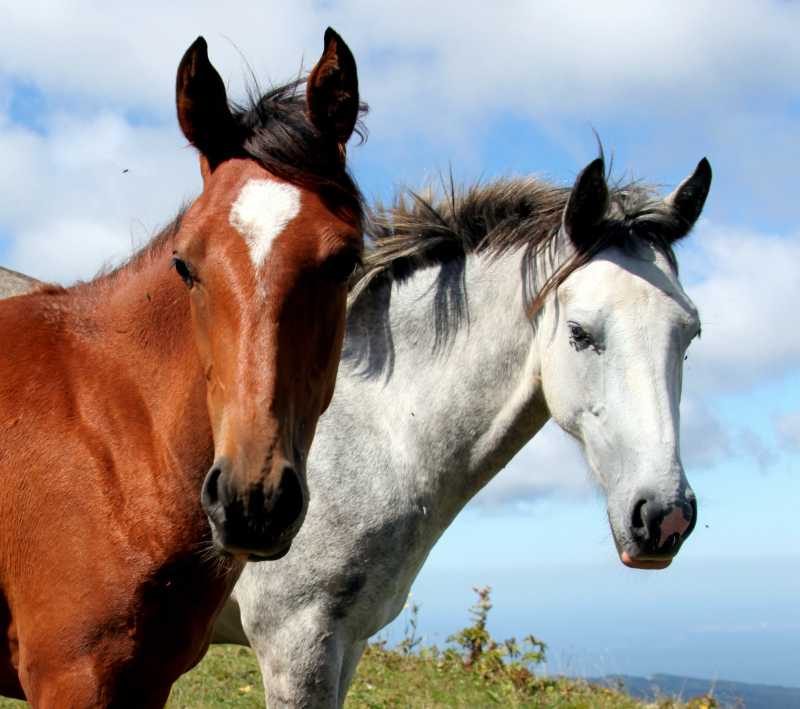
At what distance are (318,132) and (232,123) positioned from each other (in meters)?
0.26

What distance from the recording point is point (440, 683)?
→ 6504 millimetres

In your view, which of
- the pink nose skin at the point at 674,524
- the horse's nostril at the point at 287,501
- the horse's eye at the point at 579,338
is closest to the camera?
the horse's nostril at the point at 287,501

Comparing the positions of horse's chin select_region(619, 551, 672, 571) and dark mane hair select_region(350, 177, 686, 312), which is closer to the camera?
horse's chin select_region(619, 551, 672, 571)

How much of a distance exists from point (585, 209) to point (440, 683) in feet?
11.9

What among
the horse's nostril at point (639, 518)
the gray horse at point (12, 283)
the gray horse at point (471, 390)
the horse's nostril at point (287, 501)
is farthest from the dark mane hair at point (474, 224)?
the horse's nostril at point (287, 501)

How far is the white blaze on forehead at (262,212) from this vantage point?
8.70 ft

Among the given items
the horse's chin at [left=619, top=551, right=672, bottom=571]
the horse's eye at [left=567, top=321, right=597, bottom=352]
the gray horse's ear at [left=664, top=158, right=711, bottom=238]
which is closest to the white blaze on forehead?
the horse's eye at [left=567, top=321, right=597, bottom=352]

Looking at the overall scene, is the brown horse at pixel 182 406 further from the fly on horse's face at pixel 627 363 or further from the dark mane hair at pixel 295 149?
the fly on horse's face at pixel 627 363

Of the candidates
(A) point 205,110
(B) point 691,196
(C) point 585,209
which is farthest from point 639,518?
(A) point 205,110

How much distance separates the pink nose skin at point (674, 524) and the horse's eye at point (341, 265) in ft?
4.83

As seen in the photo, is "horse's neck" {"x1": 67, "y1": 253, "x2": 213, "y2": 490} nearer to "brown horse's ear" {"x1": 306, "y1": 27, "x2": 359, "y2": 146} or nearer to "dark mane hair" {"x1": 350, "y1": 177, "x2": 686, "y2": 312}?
"brown horse's ear" {"x1": 306, "y1": 27, "x2": 359, "y2": 146}

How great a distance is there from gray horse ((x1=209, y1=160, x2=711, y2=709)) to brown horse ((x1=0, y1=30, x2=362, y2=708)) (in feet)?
3.54

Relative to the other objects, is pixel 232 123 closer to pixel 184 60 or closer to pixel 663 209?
pixel 184 60

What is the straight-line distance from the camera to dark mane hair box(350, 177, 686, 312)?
14.3ft
